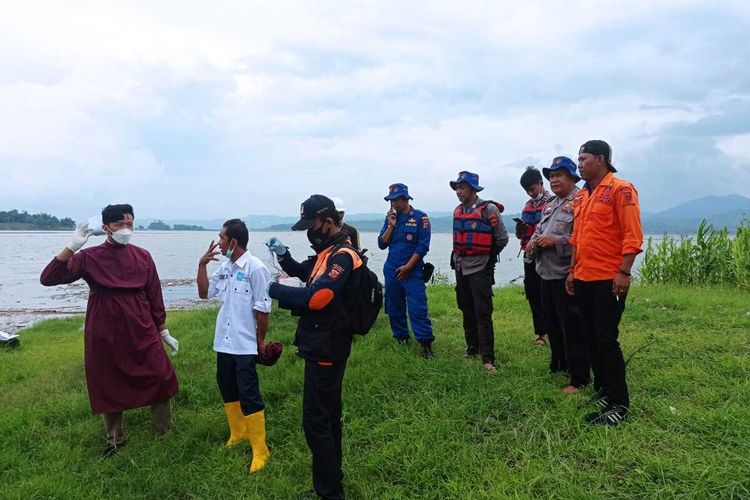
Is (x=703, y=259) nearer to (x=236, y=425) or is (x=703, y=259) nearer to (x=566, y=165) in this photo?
(x=566, y=165)

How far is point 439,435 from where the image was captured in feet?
12.1

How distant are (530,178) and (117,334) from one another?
177 inches

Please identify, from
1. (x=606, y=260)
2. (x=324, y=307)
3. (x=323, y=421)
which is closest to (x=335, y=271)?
(x=324, y=307)

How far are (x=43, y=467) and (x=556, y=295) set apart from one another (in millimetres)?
4371

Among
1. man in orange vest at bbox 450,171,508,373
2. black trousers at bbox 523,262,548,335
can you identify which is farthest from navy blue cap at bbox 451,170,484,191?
black trousers at bbox 523,262,548,335

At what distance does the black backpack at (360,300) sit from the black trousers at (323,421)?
262mm

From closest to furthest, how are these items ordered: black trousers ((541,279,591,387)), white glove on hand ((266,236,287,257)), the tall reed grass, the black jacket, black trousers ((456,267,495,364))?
1. the black jacket
2. white glove on hand ((266,236,287,257))
3. black trousers ((541,279,591,387))
4. black trousers ((456,267,495,364))
5. the tall reed grass

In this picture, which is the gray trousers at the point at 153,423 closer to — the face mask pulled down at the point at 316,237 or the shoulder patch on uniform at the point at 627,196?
the face mask pulled down at the point at 316,237

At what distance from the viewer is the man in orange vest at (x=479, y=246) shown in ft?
16.7

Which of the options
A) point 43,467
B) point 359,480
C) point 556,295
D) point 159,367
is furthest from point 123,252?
point 556,295

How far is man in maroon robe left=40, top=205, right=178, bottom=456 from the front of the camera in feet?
13.1

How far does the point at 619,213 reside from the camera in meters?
3.60

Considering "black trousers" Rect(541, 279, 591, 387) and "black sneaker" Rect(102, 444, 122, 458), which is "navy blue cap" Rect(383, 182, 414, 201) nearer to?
"black trousers" Rect(541, 279, 591, 387)

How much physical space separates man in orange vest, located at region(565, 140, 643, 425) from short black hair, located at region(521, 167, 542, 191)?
6.22 ft
